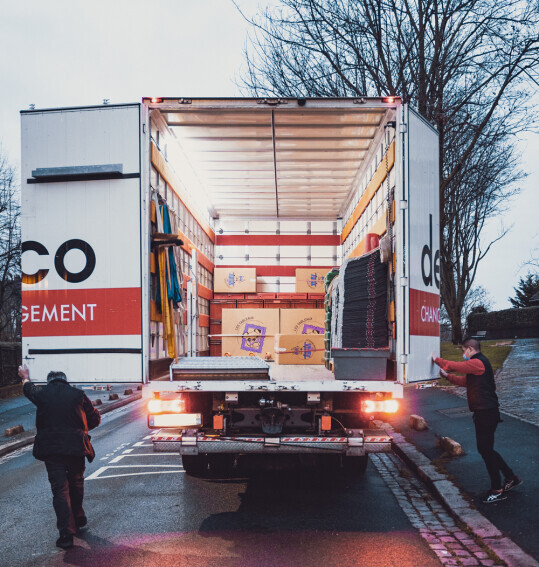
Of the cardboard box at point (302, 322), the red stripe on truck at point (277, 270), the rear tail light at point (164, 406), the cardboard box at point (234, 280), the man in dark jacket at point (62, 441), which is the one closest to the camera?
the man in dark jacket at point (62, 441)

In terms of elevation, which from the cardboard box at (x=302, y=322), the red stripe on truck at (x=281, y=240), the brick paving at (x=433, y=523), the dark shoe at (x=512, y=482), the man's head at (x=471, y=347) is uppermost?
the red stripe on truck at (x=281, y=240)

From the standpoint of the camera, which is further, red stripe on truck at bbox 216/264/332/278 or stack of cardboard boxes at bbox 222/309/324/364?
red stripe on truck at bbox 216/264/332/278

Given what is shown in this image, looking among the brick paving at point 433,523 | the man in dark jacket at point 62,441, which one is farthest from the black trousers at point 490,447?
the man in dark jacket at point 62,441

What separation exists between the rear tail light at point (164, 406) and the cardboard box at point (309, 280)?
643 cm

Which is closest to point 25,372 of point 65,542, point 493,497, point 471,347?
point 65,542

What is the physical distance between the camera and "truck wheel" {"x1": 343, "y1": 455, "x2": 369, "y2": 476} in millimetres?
7219

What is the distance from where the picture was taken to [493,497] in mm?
6059

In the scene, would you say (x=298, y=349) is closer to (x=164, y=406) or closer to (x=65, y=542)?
(x=164, y=406)

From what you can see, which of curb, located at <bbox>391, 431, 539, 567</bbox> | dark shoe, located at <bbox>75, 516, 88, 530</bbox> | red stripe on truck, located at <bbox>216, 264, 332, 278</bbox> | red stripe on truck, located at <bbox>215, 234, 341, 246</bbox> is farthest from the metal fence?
dark shoe, located at <bbox>75, 516, 88, 530</bbox>

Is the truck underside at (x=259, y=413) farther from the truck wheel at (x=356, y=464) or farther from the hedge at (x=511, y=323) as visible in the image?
the hedge at (x=511, y=323)

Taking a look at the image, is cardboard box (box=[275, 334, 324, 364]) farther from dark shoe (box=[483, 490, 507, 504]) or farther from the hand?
the hand

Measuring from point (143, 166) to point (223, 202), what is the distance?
611 centimetres

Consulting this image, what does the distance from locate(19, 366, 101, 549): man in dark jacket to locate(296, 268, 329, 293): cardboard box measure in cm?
702

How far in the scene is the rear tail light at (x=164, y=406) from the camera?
6.06m
